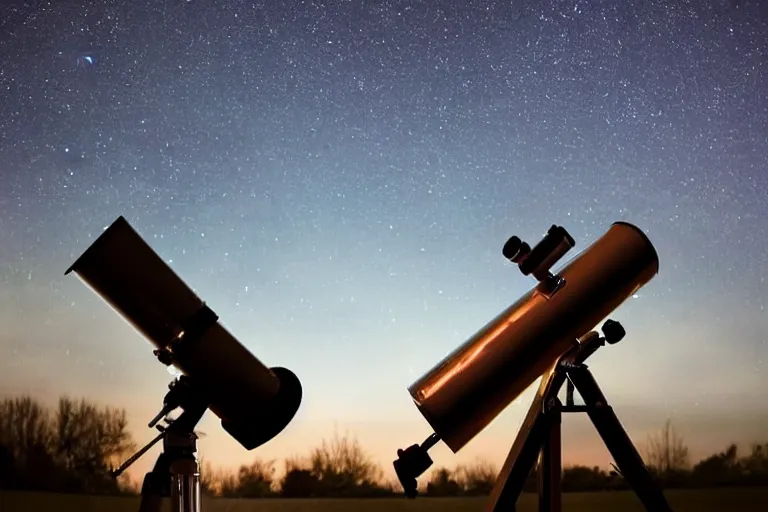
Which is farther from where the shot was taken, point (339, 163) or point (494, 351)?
Result: point (339, 163)

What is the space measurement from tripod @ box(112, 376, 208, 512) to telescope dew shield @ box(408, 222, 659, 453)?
703mm

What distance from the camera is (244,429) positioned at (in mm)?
2650

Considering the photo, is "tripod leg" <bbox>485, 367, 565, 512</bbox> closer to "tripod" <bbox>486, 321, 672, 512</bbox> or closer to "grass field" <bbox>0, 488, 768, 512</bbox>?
"tripod" <bbox>486, 321, 672, 512</bbox>

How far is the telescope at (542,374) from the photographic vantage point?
2.54 m

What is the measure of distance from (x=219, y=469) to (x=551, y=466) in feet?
6.86

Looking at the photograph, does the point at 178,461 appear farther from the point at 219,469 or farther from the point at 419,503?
the point at 419,503

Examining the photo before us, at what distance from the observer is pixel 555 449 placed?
8.38 feet

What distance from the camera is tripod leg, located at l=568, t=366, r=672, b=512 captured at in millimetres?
2510

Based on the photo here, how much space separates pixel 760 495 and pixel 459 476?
1.63 meters

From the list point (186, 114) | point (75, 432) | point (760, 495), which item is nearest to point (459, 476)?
point (760, 495)

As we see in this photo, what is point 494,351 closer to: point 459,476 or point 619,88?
point 459,476

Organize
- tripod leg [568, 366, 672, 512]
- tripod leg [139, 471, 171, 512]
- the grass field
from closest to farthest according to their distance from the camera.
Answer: tripod leg [139, 471, 171, 512] → tripod leg [568, 366, 672, 512] → the grass field

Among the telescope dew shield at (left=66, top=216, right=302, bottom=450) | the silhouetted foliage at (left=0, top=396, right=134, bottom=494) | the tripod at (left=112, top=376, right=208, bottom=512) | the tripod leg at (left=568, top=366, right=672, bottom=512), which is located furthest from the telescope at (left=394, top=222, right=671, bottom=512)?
the silhouetted foliage at (left=0, top=396, right=134, bottom=494)

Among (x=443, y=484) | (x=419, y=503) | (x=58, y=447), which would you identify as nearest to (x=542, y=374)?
(x=443, y=484)
